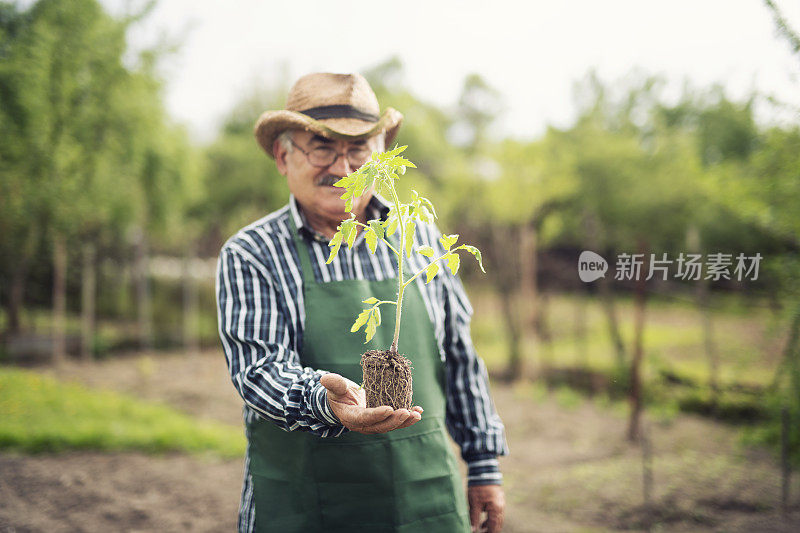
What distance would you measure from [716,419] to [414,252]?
620 centimetres

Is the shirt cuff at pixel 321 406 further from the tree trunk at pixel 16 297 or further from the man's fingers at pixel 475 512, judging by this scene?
the tree trunk at pixel 16 297

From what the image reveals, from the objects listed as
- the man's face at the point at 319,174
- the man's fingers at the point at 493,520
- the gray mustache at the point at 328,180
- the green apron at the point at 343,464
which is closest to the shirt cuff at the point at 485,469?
the man's fingers at the point at 493,520

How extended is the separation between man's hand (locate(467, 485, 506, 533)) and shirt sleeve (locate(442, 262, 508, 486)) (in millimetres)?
27

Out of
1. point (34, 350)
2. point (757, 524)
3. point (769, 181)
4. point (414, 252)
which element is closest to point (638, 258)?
point (769, 181)

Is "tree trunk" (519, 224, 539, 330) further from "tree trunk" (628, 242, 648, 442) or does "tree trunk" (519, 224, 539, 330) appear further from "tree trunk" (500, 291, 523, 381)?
"tree trunk" (628, 242, 648, 442)

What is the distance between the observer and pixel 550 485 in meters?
4.97

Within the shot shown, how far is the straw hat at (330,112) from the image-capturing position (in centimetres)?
186

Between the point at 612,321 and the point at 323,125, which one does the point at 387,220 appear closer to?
the point at 323,125

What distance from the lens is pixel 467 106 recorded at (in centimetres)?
1270

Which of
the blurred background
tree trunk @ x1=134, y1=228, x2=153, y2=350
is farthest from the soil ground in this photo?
tree trunk @ x1=134, y1=228, x2=153, y2=350

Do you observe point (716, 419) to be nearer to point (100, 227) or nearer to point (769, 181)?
point (769, 181)

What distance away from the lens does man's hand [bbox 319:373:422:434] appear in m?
1.38

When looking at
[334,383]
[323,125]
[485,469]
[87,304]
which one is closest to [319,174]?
[323,125]

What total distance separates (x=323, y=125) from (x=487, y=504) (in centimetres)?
150
